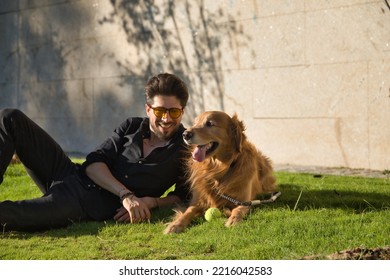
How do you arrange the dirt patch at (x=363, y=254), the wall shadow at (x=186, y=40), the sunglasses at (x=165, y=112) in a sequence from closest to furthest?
the dirt patch at (x=363, y=254) < the sunglasses at (x=165, y=112) < the wall shadow at (x=186, y=40)

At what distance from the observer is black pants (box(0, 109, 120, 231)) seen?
15.3ft

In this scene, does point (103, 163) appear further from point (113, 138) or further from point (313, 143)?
point (313, 143)

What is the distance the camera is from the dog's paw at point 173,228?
14.6 feet

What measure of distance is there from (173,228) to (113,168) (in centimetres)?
87

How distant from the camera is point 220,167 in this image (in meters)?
4.88

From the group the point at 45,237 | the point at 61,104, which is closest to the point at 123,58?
the point at 61,104

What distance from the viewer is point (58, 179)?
5.12 meters

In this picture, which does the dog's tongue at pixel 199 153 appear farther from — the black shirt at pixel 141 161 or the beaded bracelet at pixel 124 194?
the beaded bracelet at pixel 124 194

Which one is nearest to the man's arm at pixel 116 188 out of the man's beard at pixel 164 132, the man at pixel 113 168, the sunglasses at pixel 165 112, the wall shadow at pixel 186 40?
the man at pixel 113 168

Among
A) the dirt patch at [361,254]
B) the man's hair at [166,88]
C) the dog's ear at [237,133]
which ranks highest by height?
the man's hair at [166,88]

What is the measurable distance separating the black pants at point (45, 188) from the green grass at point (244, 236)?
120 millimetres

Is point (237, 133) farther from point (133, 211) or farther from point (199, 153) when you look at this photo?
point (133, 211)

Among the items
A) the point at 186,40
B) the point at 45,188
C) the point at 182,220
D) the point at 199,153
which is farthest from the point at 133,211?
the point at 186,40
